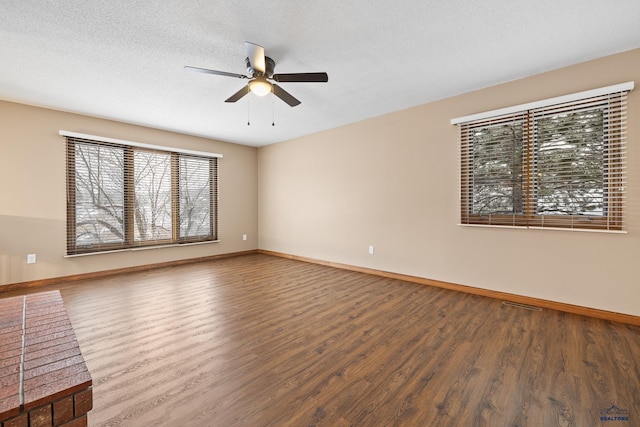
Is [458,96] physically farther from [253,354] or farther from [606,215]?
[253,354]

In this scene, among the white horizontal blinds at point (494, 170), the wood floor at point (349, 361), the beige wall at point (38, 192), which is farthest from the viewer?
the beige wall at point (38, 192)

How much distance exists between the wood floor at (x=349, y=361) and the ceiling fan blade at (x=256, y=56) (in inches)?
91.9

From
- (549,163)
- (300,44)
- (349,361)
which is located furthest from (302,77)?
(549,163)

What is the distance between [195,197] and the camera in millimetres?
5336

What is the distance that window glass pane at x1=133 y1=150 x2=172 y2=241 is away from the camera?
4.61 m

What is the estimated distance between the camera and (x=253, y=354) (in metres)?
2.01

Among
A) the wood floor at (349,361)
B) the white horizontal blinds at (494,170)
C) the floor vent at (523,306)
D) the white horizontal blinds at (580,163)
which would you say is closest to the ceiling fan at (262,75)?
the white horizontal blinds at (494,170)

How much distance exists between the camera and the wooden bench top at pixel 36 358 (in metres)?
0.91

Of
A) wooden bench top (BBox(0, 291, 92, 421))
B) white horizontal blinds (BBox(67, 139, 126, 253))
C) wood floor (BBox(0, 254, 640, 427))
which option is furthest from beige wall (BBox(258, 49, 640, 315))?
wooden bench top (BBox(0, 291, 92, 421))

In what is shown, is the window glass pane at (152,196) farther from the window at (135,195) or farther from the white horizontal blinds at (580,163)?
the white horizontal blinds at (580,163)

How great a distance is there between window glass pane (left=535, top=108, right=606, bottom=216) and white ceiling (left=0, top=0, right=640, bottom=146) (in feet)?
1.97

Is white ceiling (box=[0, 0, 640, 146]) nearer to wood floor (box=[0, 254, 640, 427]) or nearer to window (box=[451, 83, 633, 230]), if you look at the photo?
window (box=[451, 83, 633, 230])

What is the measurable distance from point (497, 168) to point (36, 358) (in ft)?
13.3

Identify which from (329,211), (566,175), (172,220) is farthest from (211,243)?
(566,175)
